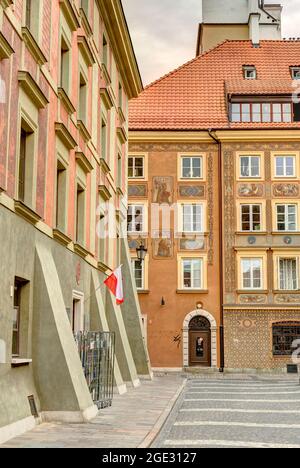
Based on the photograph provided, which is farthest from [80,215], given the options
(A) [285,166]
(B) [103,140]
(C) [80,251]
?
(A) [285,166]

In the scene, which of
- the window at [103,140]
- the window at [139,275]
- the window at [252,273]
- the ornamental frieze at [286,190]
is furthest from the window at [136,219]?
the window at [103,140]

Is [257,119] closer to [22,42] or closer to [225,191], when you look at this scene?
[225,191]

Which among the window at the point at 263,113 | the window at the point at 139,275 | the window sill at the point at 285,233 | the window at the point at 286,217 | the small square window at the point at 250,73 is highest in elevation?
the small square window at the point at 250,73

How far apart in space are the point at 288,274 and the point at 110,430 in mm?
26915

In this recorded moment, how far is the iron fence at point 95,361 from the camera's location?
49.6 feet

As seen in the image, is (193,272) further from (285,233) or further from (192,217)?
(285,233)

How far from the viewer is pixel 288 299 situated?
3719cm

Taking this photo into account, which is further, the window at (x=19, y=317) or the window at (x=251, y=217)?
the window at (x=251, y=217)

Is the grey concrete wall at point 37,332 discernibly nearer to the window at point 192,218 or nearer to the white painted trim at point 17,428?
the white painted trim at point 17,428

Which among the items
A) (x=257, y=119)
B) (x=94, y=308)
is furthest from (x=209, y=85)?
(x=94, y=308)

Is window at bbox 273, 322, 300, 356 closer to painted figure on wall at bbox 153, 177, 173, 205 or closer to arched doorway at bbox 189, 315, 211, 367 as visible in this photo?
arched doorway at bbox 189, 315, 211, 367

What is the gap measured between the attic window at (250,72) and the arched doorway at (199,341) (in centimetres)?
1514

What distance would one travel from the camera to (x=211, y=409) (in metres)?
16.5

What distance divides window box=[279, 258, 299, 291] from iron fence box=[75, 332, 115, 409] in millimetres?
21790
